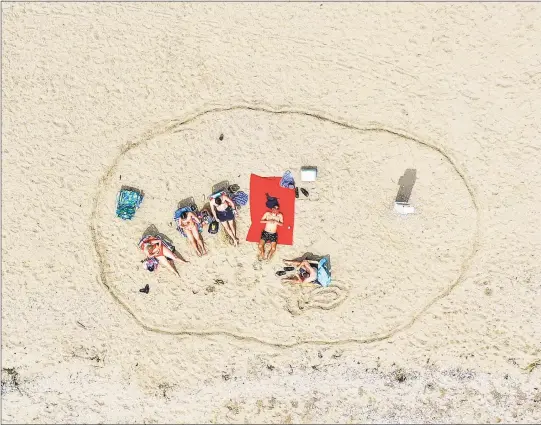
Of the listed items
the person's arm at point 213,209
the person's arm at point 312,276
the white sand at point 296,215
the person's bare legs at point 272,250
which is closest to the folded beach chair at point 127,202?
the white sand at point 296,215

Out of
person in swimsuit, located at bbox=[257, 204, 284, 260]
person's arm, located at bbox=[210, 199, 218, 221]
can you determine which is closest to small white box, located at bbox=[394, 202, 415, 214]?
person in swimsuit, located at bbox=[257, 204, 284, 260]

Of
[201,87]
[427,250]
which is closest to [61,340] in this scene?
[201,87]

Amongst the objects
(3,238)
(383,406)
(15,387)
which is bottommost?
(15,387)

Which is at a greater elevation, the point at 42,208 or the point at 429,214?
the point at 429,214

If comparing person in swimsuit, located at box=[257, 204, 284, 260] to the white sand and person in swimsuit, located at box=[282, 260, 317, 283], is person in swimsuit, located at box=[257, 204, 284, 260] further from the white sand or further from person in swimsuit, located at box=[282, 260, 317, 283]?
person in swimsuit, located at box=[282, 260, 317, 283]

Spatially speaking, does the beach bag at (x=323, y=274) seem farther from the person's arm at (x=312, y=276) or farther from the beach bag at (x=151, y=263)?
the beach bag at (x=151, y=263)

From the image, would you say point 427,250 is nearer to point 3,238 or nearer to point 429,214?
point 429,214
